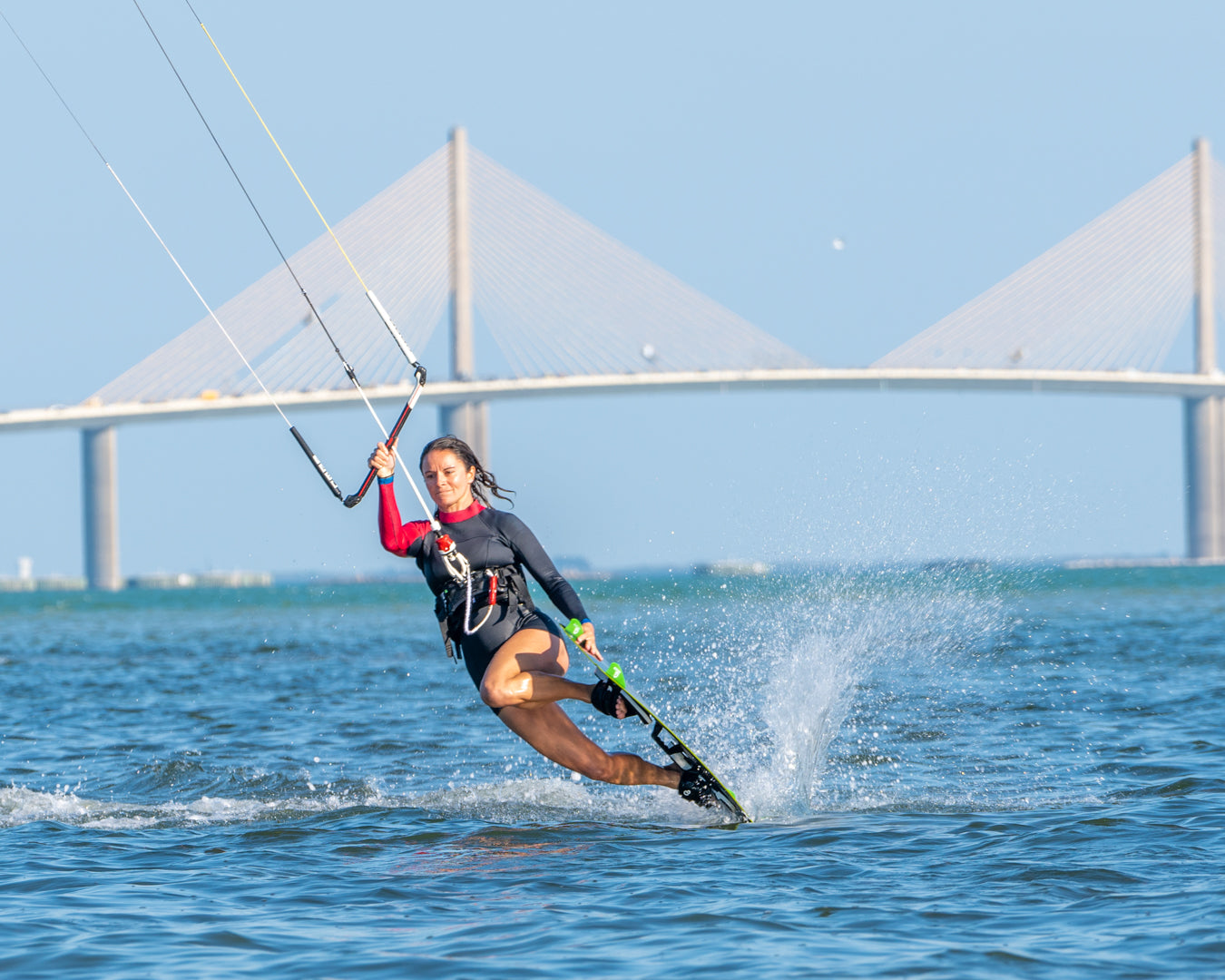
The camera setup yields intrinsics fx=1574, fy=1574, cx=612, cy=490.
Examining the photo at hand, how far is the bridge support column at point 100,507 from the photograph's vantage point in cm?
5625

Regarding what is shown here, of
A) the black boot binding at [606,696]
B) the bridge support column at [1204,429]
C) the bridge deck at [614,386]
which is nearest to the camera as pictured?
the black boot binding at [606,696]

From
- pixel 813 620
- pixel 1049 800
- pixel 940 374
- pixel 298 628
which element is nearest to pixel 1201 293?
pixel 940 374

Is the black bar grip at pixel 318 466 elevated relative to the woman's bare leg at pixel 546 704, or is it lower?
elevated

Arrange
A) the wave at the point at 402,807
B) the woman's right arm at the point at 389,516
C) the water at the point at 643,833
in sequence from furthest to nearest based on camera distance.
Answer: the wave at the point at 402,807, the woman's right arm at the point at 389,516, the water at the point at 643,833

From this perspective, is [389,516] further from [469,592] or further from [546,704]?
[546,704]

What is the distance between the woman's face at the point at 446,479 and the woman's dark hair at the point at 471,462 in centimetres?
2

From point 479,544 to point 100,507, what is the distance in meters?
54.5

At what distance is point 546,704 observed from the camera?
711 centimetres

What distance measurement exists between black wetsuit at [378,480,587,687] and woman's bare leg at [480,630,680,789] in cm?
11

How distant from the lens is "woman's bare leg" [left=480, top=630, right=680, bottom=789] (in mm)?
6832

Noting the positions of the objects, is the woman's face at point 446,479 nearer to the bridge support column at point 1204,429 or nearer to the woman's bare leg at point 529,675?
the woman's bare leg at point 529,675

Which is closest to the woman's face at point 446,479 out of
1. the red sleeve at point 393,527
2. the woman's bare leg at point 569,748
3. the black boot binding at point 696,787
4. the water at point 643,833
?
the red sleeve at point 393,527

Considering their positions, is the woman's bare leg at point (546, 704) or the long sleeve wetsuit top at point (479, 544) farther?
the long sleeve wetsuit top at point (479, 544)

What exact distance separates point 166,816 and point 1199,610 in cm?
2675
